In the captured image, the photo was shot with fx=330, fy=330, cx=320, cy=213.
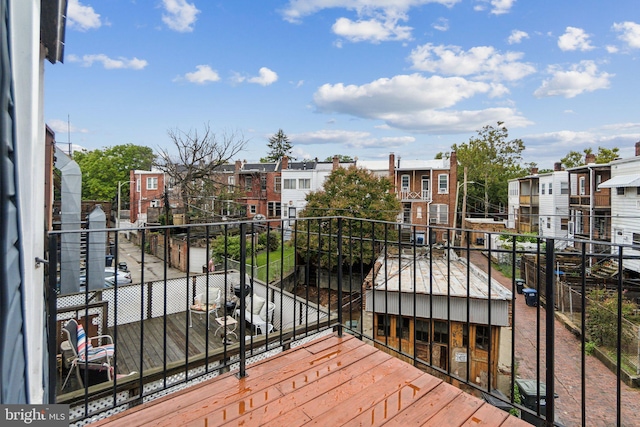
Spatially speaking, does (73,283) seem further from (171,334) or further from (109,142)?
(109,142)

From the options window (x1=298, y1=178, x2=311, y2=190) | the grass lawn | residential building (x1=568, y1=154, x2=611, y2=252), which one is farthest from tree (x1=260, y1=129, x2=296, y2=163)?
residential building (x1=568, y1=154, x2=611, y2=252)

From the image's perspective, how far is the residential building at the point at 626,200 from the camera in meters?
13.9

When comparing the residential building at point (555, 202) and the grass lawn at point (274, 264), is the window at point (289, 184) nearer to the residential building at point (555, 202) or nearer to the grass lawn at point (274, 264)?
the grass lawn at point (274, 264)

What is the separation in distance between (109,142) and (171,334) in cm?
3864

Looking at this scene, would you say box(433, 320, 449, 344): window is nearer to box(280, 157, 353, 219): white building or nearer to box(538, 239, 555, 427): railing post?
box(538, 239, 555, 427): railing post

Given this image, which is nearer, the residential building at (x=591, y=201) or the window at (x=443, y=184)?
the residential building at (x=591, y=201)

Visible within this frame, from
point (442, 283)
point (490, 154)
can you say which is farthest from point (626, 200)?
point (490, 154)

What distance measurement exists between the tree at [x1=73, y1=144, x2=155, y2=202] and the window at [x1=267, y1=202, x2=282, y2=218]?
48.7ft

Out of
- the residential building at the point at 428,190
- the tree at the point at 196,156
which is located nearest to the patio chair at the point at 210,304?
the tree at the point at 196,156

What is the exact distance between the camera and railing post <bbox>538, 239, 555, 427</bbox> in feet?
5.16

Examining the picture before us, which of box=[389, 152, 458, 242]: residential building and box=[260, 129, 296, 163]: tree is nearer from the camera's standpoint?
box=[389, 152, 458, 242]: residential building

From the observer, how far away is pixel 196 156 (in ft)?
60.6

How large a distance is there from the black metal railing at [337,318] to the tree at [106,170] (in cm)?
2505

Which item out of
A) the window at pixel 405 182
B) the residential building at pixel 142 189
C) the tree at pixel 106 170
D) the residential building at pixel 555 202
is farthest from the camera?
the tree at pixel 106 170
